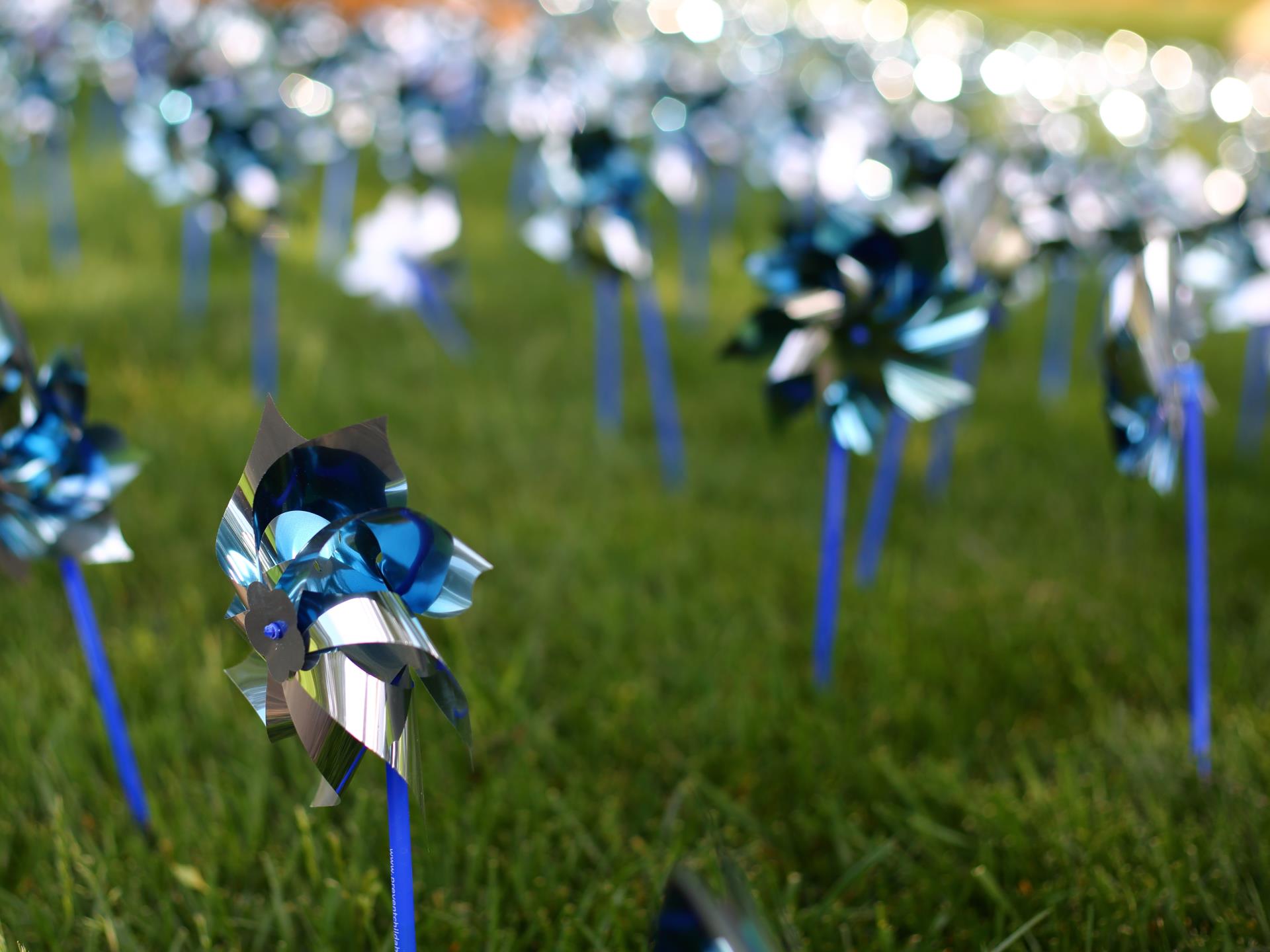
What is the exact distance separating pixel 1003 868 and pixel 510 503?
1104 mm

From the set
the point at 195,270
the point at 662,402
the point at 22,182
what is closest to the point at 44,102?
the point at 195,270

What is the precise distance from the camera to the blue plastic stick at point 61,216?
316cm

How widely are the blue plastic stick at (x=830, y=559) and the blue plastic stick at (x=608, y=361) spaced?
3.29ft

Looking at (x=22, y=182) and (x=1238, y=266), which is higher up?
(x=1238, y=266)

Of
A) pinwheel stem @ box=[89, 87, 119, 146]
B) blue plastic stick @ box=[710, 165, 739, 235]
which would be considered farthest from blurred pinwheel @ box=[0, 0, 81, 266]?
blue plastic stick @ box=[710, 165, 739, 235]

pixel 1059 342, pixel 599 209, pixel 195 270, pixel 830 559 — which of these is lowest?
pixel 1059 342

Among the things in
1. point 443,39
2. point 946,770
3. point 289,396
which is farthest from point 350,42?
point 946,770

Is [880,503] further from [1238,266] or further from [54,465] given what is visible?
[54,465]

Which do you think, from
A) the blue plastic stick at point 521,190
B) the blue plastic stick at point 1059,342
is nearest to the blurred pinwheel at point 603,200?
the blue plastic stick at point 1059,342

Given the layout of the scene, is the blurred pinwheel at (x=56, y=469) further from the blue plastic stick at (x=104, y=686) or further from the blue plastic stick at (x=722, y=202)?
the blue plastic stick at (x=722, y=202)

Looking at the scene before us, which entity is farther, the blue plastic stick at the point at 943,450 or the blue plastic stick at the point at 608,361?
the blue plastic stick at the point at 608,361

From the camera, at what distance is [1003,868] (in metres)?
1.05

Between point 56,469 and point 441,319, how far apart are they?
1989 millimetres

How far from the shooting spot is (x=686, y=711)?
1331 millimetres
